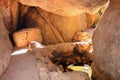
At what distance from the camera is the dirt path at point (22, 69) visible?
5.74 m

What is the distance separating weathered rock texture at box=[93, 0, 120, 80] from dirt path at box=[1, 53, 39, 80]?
1920 mm

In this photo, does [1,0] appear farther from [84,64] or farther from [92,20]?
[92,20]

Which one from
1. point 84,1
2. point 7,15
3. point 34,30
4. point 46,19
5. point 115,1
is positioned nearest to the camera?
point 115,1

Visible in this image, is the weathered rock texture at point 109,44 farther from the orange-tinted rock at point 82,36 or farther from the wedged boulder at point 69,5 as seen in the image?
the orange-tinted rock at point 82,36

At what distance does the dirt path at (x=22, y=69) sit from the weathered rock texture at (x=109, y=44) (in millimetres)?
1920

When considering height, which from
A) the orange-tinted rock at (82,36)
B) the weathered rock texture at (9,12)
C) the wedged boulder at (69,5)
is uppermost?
the wedged boulder at (69,5)

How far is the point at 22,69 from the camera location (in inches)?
247

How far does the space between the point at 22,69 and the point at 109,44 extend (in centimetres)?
280

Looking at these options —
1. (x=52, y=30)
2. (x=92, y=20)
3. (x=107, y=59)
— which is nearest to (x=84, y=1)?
(x=107, y=59)

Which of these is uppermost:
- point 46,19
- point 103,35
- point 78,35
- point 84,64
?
point 103,35

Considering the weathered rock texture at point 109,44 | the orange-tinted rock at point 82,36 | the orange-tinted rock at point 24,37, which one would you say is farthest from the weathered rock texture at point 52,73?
the orange-tinted rock at point 82,36

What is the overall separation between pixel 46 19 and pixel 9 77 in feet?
18.7

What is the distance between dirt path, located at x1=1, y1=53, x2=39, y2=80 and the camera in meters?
5.74

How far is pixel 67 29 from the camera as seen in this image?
36.7ft
